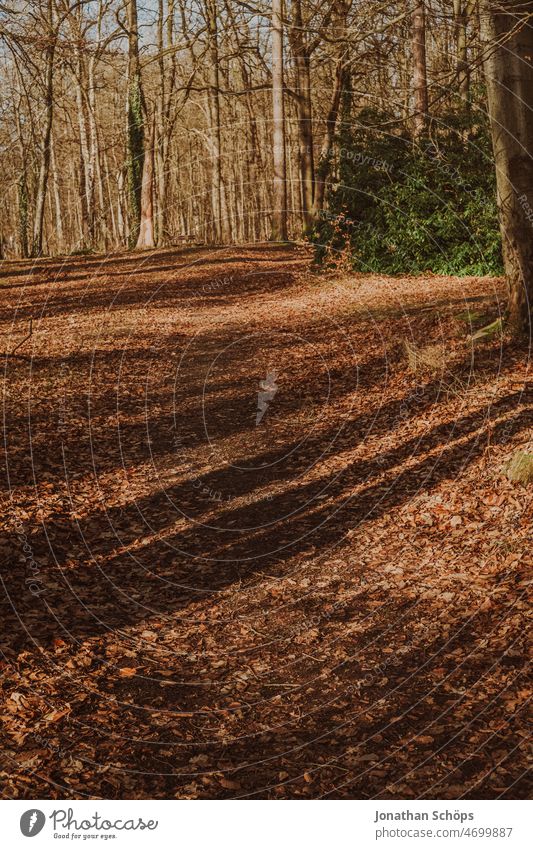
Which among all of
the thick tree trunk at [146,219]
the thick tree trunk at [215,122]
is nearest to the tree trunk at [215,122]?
the thick tree trunk at [215,122]

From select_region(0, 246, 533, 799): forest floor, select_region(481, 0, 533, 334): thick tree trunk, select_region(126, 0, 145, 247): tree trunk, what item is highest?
select_region(126, 0, 145, 247): tree trunk

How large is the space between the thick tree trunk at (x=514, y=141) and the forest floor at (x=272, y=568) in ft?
4.22

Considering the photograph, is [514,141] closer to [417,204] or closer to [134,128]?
[417,204]

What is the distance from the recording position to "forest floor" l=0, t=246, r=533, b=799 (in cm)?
465

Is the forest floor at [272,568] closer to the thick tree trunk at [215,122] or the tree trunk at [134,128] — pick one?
the thick tree trunk at [215,122]

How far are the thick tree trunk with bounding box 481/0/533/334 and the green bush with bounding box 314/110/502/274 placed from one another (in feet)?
21.3

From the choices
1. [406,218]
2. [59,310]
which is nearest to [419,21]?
[406,218]

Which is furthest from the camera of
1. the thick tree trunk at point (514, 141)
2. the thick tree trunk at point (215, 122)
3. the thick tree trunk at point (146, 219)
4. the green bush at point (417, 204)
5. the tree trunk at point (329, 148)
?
the thick tree trunk at point (146, 219)

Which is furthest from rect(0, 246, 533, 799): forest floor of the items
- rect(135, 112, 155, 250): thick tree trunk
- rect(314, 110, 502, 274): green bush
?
rect(135, 112, 155, 250): thick tree trunk

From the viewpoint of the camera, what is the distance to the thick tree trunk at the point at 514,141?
10.8 m

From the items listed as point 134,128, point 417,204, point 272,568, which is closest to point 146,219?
point 134,128

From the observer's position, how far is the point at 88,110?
3606 cm

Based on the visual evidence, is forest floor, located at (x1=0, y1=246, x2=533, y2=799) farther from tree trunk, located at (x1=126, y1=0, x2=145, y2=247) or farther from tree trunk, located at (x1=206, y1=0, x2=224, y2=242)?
tree trunk, located at (x1=126, y1=0, x2=145, y2=247)

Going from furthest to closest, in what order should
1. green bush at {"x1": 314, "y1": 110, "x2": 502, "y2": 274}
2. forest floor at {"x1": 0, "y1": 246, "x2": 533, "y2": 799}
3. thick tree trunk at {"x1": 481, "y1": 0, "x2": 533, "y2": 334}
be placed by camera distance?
green bush at {"x1": 314, "y1": 110, "x2": 502, "y2": 274}, thick tree trunk at {"x1": 481, "y1": 0, "x2": 533, "y2": 334}, forest floor at {"x1": 0, "y1": 246, "x2": 533, "y2": 799}
